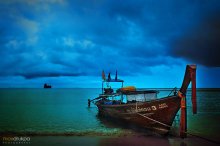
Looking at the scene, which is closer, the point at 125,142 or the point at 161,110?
the point at 125,142

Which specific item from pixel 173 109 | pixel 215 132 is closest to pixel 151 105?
pixel 173 109

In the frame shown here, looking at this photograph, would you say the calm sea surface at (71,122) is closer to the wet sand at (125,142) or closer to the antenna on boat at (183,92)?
the wet sand at (125,142)

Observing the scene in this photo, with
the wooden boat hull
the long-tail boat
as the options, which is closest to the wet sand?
the long-tail boat

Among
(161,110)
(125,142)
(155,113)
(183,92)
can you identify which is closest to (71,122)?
(155,113)

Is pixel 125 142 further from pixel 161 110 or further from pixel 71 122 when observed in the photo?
pixel 71 122

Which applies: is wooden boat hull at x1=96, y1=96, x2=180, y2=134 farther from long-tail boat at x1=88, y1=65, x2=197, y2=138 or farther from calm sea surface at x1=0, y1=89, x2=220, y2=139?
calm sea surface at x1=0, y1=89, x2=220, y2=139

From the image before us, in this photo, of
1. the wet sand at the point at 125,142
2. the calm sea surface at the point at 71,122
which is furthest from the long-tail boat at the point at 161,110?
the calm sea surface at the point at 71,122

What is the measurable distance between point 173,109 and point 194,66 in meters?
4.55

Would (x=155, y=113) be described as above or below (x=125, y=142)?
above

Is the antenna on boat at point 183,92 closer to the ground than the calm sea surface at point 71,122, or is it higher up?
higher up

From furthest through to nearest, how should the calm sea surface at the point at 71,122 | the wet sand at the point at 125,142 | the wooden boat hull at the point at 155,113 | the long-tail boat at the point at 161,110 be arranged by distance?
1. the calm sea surface at the point at 71,122
2. the wooden boat hull at the point at 155,113
3. the long-tail boat at the point at 161,110
4. the wet sand at the point at 125,142

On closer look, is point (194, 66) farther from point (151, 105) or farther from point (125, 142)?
point (125, 142)

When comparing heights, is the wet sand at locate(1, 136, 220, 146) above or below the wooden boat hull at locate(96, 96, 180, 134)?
below

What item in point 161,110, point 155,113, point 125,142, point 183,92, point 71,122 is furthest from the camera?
point 71,122
